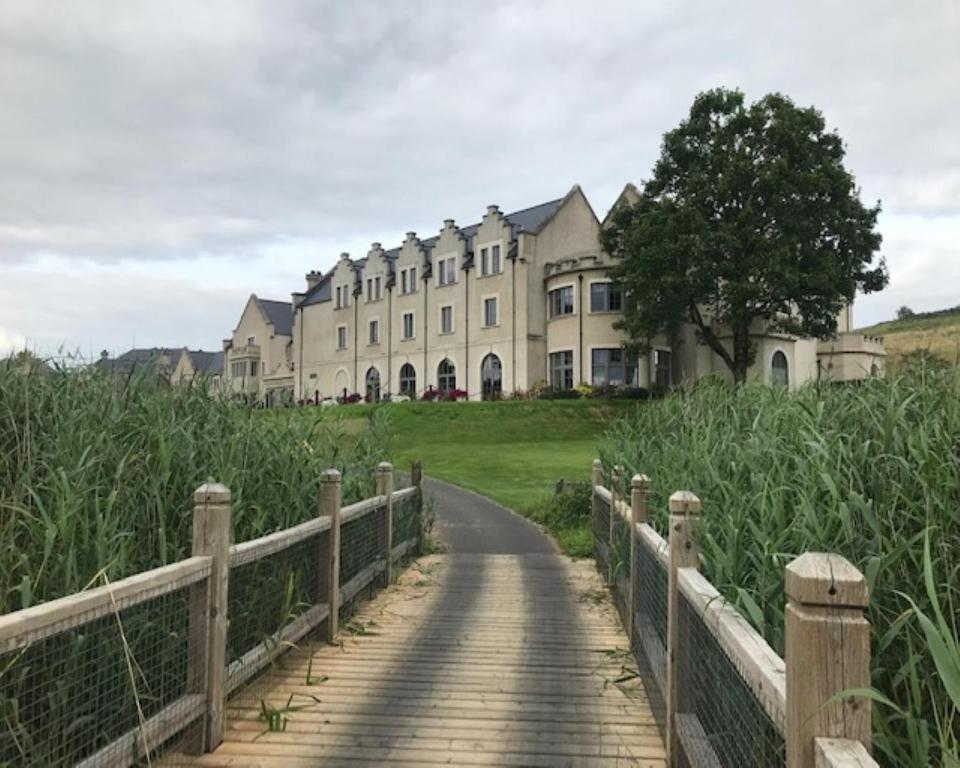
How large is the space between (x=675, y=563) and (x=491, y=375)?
35.7 meters

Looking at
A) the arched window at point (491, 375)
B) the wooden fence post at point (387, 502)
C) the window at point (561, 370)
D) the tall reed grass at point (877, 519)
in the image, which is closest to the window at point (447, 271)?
the arched window at point (491, 375)

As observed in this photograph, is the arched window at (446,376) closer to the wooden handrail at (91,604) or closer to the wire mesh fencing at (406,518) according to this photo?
the wire mesh fencing at (406,518)

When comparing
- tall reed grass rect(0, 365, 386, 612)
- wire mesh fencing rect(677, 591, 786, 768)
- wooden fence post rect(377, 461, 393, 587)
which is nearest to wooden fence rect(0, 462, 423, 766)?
tall reed grass rect(0, 365, 386, 612)

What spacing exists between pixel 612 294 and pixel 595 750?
33237mm

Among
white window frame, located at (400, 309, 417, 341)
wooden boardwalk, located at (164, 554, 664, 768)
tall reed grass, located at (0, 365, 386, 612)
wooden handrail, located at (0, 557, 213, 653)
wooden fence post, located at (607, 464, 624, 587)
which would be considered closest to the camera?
wooden handrail, located at (0, 557, 213, 653)

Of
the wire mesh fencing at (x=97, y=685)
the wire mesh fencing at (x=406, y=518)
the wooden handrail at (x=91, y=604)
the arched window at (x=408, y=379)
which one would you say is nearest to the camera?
the wooden handrail at (x=91, y=604)

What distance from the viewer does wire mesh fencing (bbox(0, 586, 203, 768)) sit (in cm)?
253

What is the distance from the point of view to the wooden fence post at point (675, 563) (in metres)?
3.54

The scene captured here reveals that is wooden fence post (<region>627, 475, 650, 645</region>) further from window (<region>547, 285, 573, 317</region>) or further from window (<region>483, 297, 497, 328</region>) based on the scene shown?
window (<region>483, 297, 497, 328</region>)

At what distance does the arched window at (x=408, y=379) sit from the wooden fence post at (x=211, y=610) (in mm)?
39708

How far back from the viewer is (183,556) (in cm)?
395

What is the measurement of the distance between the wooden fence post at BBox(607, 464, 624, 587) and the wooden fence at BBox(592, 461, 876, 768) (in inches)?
47.1

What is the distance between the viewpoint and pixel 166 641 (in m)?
3.41

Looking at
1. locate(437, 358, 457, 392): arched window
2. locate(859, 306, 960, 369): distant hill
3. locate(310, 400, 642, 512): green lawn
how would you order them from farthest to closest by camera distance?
1. locate(437, 358, 457, 392): arched window
2. locate(310, 400, 642, 512): green lawn
3. locate(859, 306, 960, 369): distant hill
